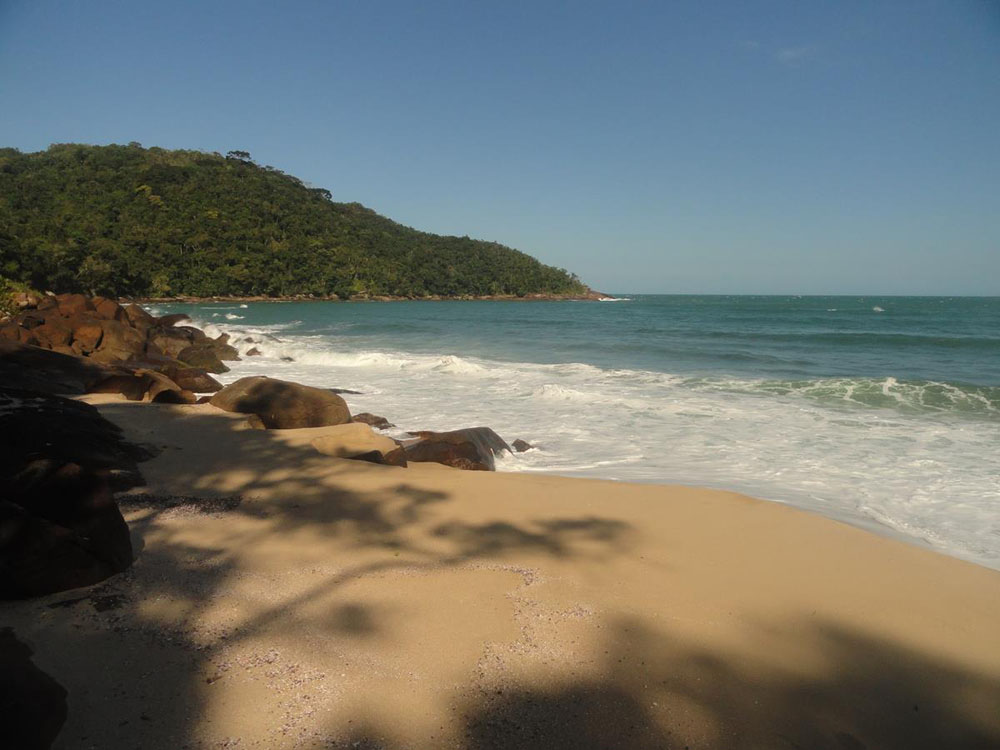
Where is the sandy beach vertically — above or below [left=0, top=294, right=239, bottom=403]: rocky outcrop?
below

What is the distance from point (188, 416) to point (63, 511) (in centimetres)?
441

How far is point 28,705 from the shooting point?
5.90 feet

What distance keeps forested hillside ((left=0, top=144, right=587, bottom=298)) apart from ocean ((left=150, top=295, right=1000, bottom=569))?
34627 mm

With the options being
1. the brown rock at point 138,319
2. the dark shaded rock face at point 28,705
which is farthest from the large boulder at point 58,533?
the brown rock at point 138,319

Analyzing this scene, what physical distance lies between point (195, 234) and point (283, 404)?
242 ft

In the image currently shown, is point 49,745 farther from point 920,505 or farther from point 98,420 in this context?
point 920,505

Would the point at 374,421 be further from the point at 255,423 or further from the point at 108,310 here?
the point at 108,310

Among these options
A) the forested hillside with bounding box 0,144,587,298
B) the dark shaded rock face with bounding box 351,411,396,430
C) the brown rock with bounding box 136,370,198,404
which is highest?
the forested hillside with bounding box 0,144,587,298

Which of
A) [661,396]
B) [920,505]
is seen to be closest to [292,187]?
[661,396]

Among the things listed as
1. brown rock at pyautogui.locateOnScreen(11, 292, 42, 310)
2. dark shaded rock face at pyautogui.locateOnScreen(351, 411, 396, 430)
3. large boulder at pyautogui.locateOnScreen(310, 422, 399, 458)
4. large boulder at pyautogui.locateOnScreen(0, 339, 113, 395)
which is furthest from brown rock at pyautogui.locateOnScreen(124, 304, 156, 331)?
large boulder at pyautogui.locateOnScreen(310, 422, 399, 458)

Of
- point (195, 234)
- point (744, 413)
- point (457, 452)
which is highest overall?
point (195, 234)

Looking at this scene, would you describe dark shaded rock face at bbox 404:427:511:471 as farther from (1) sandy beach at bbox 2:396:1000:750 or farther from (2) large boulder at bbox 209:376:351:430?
(2) large boulder at bbox 209:376:351:430

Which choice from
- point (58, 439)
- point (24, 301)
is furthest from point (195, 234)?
point (58, 439)

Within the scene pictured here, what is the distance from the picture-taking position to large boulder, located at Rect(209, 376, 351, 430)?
7.34 meters
